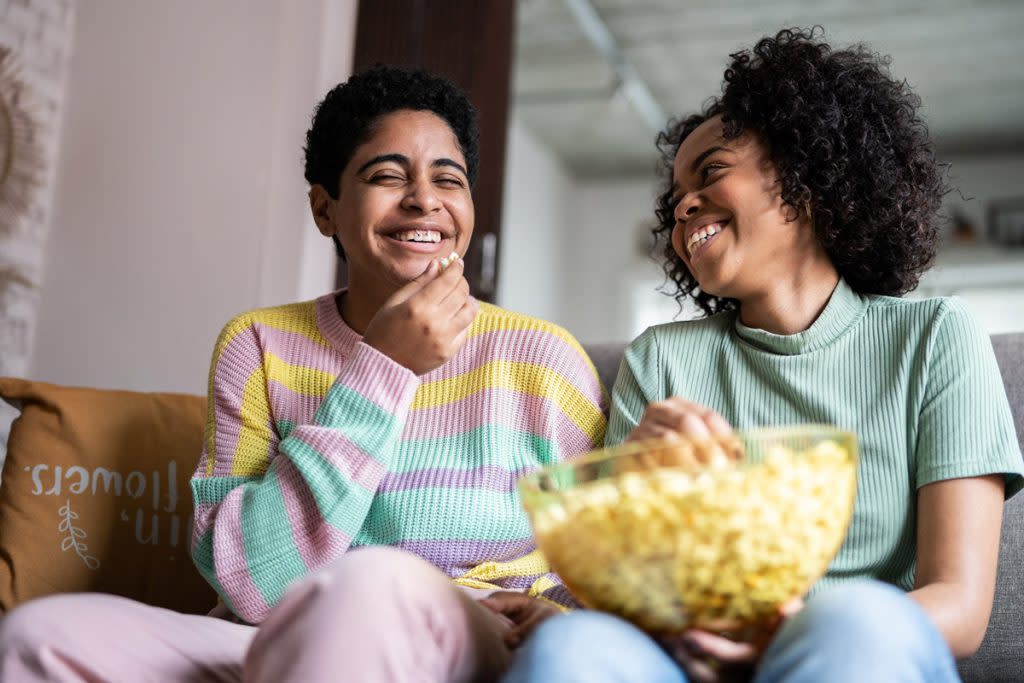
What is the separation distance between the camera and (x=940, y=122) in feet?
22.5

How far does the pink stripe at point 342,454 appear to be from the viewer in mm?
1268

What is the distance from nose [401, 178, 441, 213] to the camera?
60.0 inches

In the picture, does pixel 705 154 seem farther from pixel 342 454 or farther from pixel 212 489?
pixel 212 489

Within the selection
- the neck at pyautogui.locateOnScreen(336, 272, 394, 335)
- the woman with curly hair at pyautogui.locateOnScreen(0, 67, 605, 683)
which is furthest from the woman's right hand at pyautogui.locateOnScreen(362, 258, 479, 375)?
the neck at pyautogui.locateOnScreen(336, 272, 394, 335)

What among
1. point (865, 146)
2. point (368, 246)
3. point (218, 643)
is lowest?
point (218, 643)

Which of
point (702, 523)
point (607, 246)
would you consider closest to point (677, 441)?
point (702, 523)

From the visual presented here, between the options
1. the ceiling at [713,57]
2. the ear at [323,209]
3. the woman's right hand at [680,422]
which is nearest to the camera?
the woman's right hand at [680,422]

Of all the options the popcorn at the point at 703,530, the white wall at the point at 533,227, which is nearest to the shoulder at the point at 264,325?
the popcorn at the point at 703,530

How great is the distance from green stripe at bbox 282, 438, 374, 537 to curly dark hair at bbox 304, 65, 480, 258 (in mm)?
520

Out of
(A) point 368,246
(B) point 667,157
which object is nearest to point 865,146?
(B) point 667,157

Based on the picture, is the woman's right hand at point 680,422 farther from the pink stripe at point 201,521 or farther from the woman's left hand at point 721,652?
the pink stripe at point 201,521

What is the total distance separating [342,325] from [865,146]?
77cm

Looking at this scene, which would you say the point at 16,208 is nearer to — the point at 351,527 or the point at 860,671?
the point at 351,527

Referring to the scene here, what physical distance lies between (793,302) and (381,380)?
552 millimetres
